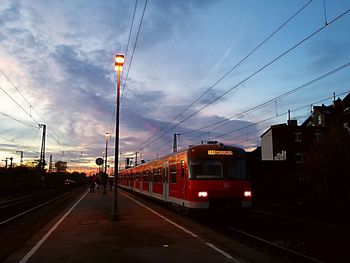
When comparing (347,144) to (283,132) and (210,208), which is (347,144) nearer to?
(210,208)

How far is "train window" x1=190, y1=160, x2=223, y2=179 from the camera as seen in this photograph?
1430cm

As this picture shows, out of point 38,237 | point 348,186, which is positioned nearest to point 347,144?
point 348,186

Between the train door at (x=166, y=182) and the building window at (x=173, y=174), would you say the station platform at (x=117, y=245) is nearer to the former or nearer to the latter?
the building window at (x=173, y=174)

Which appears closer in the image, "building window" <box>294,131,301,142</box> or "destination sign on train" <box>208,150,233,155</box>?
"destination sign on train" <box>208,150,233,155</box>

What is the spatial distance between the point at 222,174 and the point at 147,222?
128 inches

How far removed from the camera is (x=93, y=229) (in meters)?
12.1

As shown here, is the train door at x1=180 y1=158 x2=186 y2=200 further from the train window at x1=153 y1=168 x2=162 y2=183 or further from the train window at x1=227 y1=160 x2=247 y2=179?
the train window at x1=153 y1=168 x2=162 y2=183


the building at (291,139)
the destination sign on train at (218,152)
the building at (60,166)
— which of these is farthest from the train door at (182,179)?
the building at (60,166)

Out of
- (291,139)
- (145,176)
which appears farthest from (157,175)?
(291,139)

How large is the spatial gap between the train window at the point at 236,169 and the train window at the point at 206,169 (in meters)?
0.36

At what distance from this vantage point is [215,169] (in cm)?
1448

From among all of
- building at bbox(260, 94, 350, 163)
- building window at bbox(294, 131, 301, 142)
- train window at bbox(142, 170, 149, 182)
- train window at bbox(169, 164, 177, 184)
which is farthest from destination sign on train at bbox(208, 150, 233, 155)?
building window at bbox(294, 131, 301, 142)

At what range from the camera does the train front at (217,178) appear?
14.0 m

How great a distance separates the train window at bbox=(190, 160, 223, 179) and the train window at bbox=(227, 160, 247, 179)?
360mm
